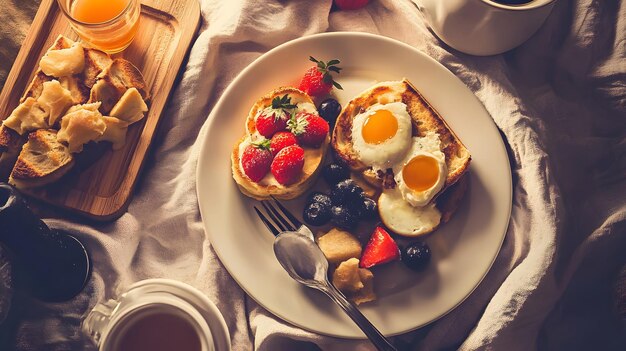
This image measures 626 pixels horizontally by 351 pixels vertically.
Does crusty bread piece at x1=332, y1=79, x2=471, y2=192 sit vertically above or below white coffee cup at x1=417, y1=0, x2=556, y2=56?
below

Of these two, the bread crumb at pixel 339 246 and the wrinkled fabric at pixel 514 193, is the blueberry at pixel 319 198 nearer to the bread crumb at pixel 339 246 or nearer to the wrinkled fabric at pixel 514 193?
the bread crumb at pixel 339 246

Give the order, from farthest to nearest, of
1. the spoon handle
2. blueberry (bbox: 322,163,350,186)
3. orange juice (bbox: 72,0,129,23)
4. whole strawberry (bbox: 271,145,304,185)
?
1. orange juice (bbox: 72,0,129,23)
2. blueberry (bbox: 322,163,350,186)
3. whole strawberry (bbox: 271,145,304,185)
4. the spoon handle

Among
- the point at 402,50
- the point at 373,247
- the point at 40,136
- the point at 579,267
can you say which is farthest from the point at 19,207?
the point at 579,267

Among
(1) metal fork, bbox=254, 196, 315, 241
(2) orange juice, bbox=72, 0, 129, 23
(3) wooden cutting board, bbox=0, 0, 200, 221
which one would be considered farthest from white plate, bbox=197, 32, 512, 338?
(2) orange juice, bbox=72, 0, 129, 23

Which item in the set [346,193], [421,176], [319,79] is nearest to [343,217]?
[346,193]

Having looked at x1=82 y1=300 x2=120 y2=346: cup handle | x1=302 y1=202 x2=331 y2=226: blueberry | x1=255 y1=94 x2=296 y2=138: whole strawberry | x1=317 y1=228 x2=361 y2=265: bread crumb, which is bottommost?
x1=82 y1=300 x2=120 y2=346: cup handle

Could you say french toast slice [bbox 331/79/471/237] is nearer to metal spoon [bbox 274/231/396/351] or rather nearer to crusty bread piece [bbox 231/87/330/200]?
crusty bread piece [bbox 231/87/330/200]

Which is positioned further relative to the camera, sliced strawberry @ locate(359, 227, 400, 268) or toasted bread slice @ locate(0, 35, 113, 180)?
toasted bread slice @ locate(0, 35, 113, 180)

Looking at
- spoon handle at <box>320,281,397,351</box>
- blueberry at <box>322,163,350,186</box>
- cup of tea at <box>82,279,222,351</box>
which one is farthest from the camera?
blueberry at <box>322,163,350,186</box>
